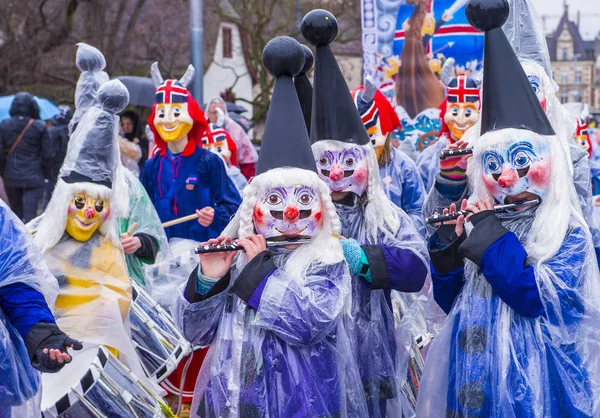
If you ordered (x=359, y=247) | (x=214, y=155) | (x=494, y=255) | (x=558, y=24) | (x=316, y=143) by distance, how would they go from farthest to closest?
(x=558, y=24) < (x=214, y=155) < (x=316, y=143) < (x=359, y=247) < (x=494, y=255)

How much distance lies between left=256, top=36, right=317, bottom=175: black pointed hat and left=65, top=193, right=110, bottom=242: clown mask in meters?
1.46

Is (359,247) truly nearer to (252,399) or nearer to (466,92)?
(252,399)

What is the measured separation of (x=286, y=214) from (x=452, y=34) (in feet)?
26.2

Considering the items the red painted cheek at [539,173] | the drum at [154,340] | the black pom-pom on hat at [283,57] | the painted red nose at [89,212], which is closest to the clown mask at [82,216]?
the painted red nose at [89,212]

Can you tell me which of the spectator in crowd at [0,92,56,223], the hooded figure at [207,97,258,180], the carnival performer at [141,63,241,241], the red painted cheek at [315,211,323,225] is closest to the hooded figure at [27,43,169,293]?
the carnival performer at [141,63,241,241]

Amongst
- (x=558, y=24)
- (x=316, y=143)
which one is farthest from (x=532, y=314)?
(x=558, y=24)

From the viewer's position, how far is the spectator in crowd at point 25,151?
11.1 metres

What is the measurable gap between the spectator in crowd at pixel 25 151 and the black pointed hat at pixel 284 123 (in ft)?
24.7

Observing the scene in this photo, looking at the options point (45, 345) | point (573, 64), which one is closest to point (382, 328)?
point (45, 345)

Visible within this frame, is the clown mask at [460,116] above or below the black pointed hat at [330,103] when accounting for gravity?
below

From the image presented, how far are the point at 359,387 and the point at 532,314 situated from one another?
76cm

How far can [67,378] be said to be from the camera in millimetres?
4652

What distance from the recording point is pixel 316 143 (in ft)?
15.0

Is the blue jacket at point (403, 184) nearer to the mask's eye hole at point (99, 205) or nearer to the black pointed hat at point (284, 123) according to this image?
the mask's eye hole at point (99, 205)
